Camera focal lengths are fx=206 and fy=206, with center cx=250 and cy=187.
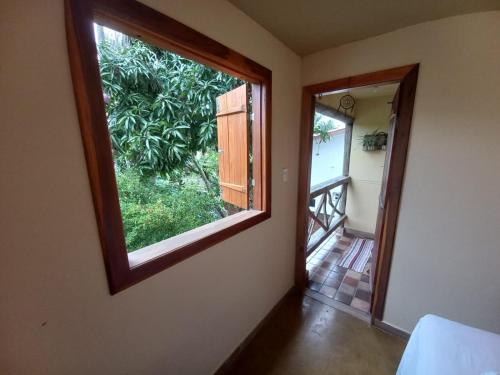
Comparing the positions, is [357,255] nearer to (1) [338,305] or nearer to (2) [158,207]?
(1) [338,305]

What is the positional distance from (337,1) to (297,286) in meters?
2.29

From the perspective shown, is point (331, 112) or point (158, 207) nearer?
point (158, 207)

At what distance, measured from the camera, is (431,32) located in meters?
1.23

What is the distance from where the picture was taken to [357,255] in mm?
2885

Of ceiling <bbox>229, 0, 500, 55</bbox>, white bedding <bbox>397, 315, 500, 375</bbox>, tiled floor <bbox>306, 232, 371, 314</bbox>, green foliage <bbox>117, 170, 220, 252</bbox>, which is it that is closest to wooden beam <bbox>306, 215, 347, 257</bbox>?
tiled floor <bbox>306, 232, 371, 314</bbox>

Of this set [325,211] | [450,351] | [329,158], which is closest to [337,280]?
[325,211]

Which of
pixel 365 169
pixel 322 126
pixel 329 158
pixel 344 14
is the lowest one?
pixel 365 169

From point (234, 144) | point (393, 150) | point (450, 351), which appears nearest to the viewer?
point (450, 351)

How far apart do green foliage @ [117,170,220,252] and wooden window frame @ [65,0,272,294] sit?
998mm

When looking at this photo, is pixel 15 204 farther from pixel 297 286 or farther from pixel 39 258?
→ pixel 297 286

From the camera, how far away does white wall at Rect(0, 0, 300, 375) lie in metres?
0.56

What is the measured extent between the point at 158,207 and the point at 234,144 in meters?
1.06

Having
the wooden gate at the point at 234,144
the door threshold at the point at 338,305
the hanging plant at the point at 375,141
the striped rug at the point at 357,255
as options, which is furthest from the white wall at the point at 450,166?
the hanging plant at the point at 375,141

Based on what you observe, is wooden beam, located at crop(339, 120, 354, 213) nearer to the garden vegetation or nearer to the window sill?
the garden vegetation
